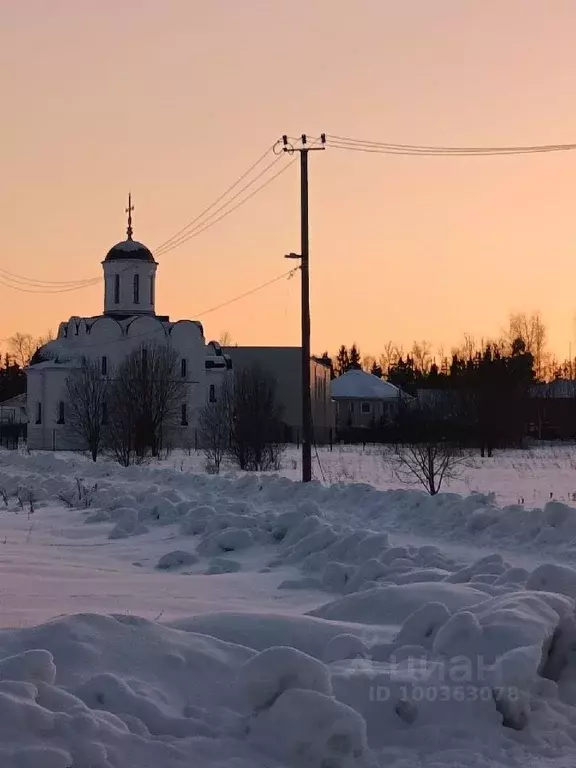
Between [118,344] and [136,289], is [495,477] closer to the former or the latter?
[118,344]

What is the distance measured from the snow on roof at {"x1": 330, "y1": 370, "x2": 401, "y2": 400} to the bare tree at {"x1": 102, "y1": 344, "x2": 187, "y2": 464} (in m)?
45.4

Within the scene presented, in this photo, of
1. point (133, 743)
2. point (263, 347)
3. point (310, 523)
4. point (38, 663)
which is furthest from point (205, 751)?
point (263, 347)

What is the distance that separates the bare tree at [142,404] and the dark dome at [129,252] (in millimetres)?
7539

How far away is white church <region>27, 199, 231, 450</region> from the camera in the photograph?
202 ft

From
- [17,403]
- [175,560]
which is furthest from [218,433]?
[17,403]

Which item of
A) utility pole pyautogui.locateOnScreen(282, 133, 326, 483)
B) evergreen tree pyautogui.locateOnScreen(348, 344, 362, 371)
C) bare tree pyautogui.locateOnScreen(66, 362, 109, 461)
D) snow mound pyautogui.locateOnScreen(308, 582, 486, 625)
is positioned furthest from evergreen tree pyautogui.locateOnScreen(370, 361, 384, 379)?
snow mound pyautogui.locateOnScreen(308, 582, 486, 625)

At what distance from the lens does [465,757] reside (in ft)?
16.5

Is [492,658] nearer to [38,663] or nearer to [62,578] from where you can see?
Result: [38,663]

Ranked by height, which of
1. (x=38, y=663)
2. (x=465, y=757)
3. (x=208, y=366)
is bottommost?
(x=465, y=757)

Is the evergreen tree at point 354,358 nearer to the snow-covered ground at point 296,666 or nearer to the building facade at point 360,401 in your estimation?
the building facade at point 360,401

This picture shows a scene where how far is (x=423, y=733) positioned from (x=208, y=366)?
60.9 meters

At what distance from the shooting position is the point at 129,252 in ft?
202

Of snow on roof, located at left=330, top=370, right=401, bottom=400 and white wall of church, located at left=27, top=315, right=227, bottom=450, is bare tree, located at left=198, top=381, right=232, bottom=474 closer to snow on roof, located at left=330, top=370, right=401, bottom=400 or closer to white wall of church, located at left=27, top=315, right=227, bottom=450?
white wall of church, located at left=27, top=315, right=227, bottom=450

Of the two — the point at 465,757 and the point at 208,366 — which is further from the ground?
the point at 208,366
